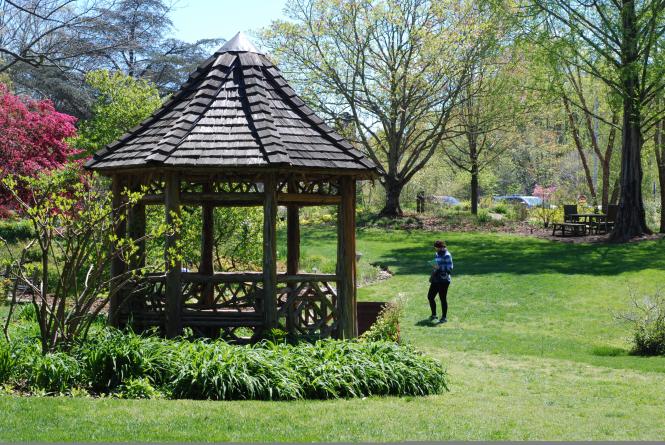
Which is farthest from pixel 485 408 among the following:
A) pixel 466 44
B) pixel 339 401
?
pixel 466 44

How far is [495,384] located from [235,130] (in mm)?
4808

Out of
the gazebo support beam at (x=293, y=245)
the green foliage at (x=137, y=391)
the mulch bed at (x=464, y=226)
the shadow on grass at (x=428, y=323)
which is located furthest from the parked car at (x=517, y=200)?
the green foliage at (x=137, y=391)

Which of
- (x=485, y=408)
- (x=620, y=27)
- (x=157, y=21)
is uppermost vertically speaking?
(x=157, y=21)

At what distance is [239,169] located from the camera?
10305mm

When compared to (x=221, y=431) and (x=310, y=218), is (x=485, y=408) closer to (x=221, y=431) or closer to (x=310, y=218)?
(x=221, y=431)

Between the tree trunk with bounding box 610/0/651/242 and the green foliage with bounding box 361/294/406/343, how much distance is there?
52.1 ft

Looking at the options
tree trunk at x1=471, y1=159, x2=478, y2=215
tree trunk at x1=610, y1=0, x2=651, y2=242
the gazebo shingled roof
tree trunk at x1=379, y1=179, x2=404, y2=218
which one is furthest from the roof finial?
tree trunk at x1=471, y1=159, x2=478, y2=215

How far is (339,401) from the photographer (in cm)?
822

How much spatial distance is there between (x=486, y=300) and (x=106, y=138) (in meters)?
9.45

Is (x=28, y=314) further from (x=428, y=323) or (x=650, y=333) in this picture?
(x=650, y=333)

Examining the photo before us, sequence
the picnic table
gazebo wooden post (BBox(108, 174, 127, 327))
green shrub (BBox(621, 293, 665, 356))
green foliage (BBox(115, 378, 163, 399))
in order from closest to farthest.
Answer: green foliage (BBox(115, 378, 163, 399)) → gazebo wooden post (BBox(108, 174, 127, 327)) → green shrub (BBox(621, 293, 665, 356)) → the picnic table

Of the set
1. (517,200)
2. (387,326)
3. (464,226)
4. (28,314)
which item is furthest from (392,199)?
(387,326)

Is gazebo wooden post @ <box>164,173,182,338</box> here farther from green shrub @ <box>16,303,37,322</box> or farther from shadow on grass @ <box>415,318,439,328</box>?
shadow on grass @ <box>415,318,439,328</box>

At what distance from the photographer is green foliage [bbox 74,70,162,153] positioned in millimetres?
18109
